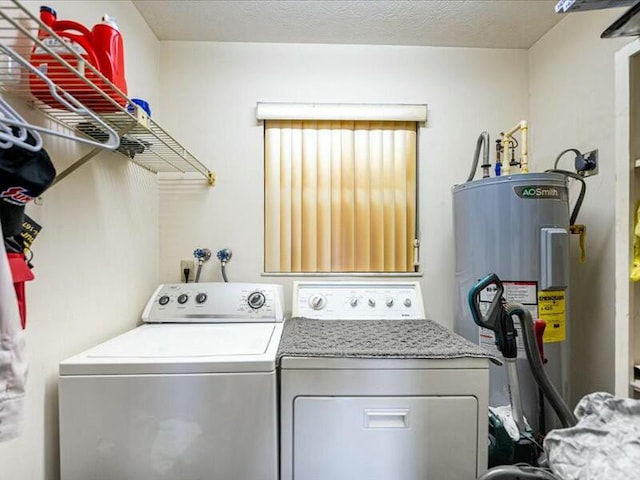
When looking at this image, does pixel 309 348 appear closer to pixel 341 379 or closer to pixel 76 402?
pixel 341 379

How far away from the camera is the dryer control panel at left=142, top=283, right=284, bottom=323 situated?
5.37 feet

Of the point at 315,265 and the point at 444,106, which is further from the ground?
the point at 444,106

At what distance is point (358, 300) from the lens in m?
1.81

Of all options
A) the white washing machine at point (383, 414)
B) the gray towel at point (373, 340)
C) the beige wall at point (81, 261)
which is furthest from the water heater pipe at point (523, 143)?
the beige wall at point (81, 261)

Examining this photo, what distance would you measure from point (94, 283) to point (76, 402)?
474mm

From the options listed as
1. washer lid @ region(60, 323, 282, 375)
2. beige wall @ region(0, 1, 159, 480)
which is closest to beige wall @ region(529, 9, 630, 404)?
washer lid @ region(60, 323, 282, 375)

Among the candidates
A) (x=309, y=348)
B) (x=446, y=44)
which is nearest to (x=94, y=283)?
(x=309, y=348)

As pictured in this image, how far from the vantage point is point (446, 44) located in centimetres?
196

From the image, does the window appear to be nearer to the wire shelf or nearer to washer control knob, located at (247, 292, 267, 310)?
washer control knob, located at (247, 292, 267, 310)

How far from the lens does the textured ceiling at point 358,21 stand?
1650mm

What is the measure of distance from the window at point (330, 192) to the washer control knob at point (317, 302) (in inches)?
7.7

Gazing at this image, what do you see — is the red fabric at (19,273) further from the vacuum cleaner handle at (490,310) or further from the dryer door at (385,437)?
the vacuum cleaner handle at (490,310)

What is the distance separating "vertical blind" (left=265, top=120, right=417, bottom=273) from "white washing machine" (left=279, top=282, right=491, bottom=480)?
0.90 meters

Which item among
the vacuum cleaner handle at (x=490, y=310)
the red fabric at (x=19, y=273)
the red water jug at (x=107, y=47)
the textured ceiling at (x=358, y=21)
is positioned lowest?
the vacuum cleaner handle at (x=490, y=310)
